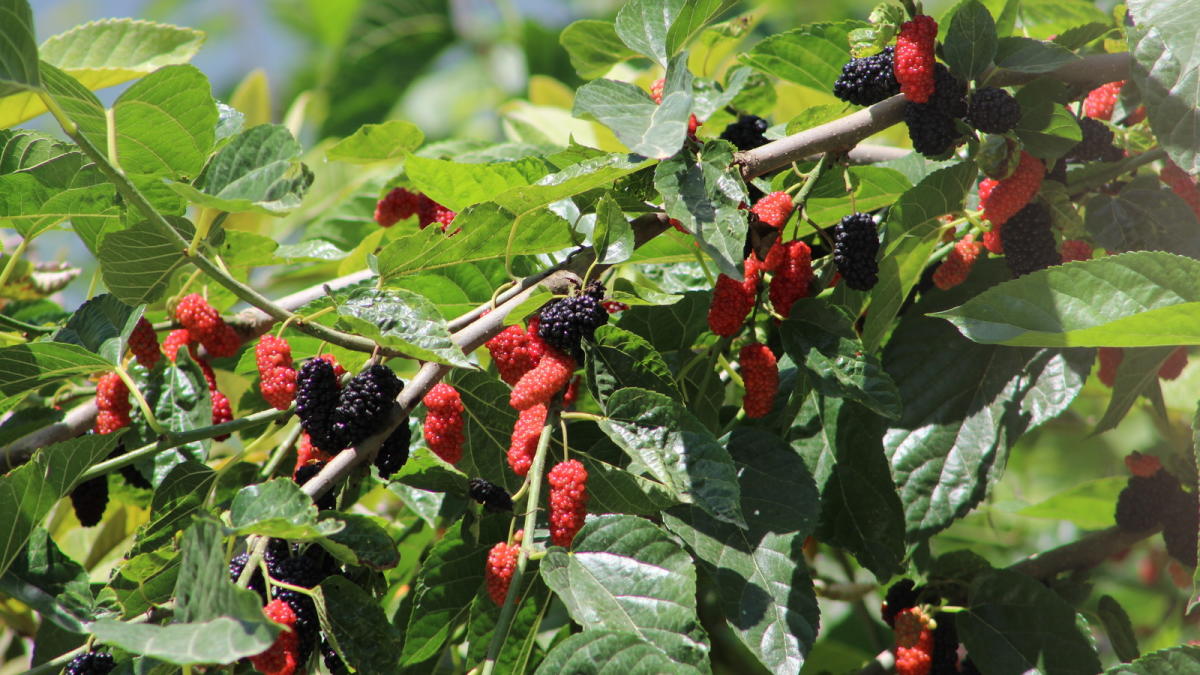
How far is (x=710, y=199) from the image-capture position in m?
0.85

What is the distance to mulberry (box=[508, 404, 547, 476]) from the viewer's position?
2.83ft

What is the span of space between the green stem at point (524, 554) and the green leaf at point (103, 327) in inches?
18.0

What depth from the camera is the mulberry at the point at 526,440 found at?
0.86m

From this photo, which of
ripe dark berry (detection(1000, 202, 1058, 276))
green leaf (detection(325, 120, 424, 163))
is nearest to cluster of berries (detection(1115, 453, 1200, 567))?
ripe dark berry (detection(1000, 202, 1058, 276))

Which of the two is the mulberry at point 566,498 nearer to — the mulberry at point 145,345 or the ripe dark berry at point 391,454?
the ripe dark berry at point 391,454

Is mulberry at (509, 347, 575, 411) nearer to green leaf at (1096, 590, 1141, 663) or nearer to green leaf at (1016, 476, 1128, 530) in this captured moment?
green leaf at (1096, 590, 1141, 663)

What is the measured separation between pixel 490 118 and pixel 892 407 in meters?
2.06

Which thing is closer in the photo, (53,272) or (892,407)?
(892,407)

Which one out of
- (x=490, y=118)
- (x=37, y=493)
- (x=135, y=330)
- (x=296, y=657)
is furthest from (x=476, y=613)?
(x=490, y=118)

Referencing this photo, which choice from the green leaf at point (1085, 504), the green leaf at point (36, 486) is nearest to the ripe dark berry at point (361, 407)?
the green leaf at point (36, 486)

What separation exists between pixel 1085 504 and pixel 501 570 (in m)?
1.12

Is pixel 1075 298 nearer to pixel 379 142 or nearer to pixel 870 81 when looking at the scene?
pixel 870 81

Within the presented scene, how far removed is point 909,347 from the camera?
3.71 ft

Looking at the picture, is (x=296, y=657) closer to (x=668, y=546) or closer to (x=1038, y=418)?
(x=668, y=546)
